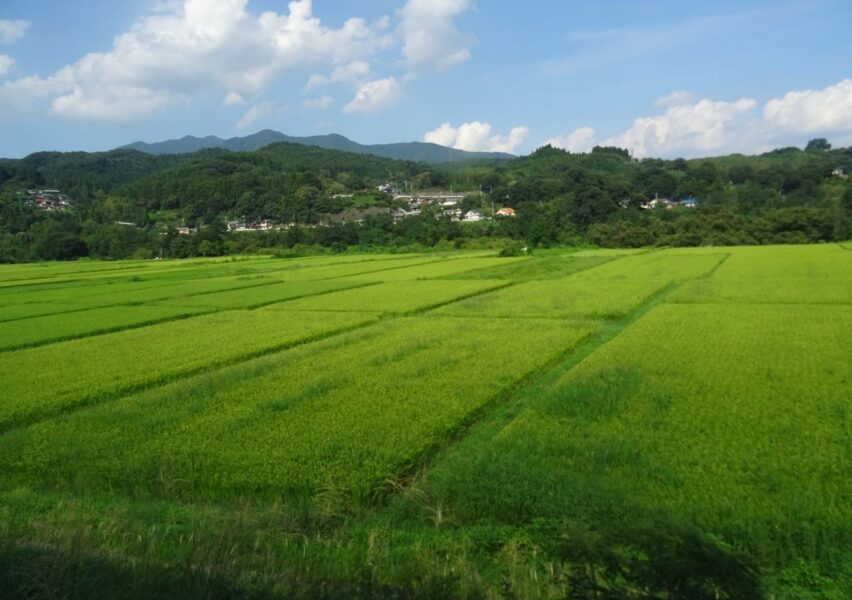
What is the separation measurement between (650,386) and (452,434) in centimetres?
325

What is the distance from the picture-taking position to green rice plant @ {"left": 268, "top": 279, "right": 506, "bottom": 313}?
2083 cm

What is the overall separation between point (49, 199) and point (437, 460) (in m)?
112

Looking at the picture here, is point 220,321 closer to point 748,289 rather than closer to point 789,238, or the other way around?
point 748,289

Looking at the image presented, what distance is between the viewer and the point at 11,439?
27.0ft

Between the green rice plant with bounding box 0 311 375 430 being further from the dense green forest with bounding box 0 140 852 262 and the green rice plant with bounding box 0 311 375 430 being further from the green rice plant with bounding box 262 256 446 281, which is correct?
the dense green forest with bounding box 0 140 852 262

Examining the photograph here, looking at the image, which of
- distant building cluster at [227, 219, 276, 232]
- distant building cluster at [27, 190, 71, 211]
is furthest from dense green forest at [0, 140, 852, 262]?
distant building cluster at [27, 190, 71, 211]

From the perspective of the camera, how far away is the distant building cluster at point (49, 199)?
96812 millimetres

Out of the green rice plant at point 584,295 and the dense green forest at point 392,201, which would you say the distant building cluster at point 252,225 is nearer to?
the dense green forest at point 392,201

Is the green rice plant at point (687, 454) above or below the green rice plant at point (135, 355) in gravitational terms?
above

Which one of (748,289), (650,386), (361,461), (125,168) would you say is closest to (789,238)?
(748,289)

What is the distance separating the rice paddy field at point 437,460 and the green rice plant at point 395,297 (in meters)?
4.32

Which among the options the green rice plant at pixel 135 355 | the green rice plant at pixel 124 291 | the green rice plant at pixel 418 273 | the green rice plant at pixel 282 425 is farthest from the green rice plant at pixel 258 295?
the green rice plant at pixel 282 425

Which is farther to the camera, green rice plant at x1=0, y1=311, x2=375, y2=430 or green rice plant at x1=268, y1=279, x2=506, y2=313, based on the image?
green rice plant at x1=268, y1=279, x2=506, y2=313

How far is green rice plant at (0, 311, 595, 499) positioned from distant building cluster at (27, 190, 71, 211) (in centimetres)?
9687
